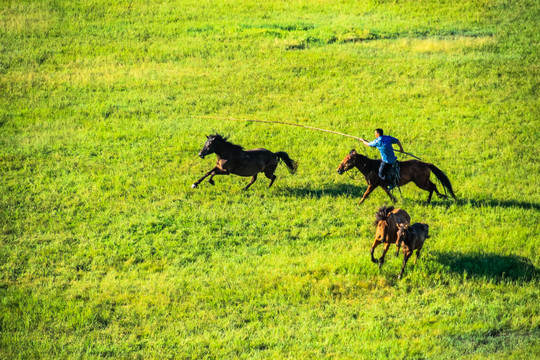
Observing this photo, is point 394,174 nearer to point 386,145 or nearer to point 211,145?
point 386,145

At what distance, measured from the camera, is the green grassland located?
1183 centimetres

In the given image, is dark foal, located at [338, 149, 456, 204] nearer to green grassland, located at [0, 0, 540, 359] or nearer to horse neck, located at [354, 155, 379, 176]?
horse neck, located at [354, 155, 379, 176]

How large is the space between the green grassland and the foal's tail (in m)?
0.51

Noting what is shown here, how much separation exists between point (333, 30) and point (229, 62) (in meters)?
8.20

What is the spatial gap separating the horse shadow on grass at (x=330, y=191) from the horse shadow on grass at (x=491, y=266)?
180 inches

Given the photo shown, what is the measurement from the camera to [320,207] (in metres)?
17.1

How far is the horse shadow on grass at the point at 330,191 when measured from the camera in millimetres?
17969

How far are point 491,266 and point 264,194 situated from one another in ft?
24.5

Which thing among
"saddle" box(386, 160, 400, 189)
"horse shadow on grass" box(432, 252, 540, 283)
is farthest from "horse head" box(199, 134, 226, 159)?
"horse shadow on grass" box(432, 252, 540, 283)

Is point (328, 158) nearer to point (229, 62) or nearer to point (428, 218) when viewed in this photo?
point (428, 218)

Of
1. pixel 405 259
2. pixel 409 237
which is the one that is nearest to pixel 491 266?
pixel 405 259

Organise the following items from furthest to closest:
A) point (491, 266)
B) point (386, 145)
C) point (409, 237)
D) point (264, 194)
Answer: point (264, 194) < point (386, 145) < point (491, 266) < point (409, 237)

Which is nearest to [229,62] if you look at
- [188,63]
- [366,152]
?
[188,63]

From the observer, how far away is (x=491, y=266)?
43.9ft
